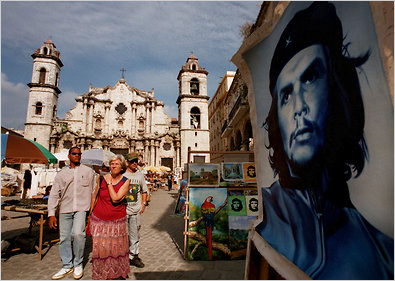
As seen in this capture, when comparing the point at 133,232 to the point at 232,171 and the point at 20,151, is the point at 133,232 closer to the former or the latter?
the point at 232,171

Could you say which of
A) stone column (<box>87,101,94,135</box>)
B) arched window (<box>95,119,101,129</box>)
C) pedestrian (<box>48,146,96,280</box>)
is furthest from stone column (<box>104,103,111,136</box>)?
pedestrian (<box>48,146,96,280</box>)

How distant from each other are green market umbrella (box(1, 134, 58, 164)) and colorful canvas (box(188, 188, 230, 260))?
14.3ft

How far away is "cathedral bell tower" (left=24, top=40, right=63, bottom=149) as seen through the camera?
88.2ft

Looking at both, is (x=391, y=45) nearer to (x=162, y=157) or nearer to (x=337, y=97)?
(x=337, y=97)

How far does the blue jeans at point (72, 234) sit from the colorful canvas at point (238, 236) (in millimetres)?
2736

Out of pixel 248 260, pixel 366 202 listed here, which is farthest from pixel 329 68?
pixel 248 260

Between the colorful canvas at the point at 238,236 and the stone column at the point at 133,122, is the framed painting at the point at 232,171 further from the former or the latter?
the stone column at the point at 133,122

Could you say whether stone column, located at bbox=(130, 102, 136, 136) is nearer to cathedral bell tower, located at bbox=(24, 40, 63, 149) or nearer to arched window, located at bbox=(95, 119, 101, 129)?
arched window, located at bbox=(95, 119, 101, 129)

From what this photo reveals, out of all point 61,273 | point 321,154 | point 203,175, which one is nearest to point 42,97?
point 61,273

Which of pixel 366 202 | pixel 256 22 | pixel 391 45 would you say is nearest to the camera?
pixel 391 45

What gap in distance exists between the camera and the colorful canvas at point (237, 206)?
4328mm

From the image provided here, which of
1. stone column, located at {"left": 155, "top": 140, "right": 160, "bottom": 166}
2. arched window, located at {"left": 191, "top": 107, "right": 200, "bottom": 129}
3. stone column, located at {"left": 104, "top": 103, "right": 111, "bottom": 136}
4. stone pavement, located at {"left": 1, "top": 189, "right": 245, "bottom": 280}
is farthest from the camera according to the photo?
stone column, located at {"left": 104, "top": 103, "right": 111, "bottom": 136}

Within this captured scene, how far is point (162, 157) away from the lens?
3014 centimetres

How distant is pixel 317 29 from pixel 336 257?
127 cm
